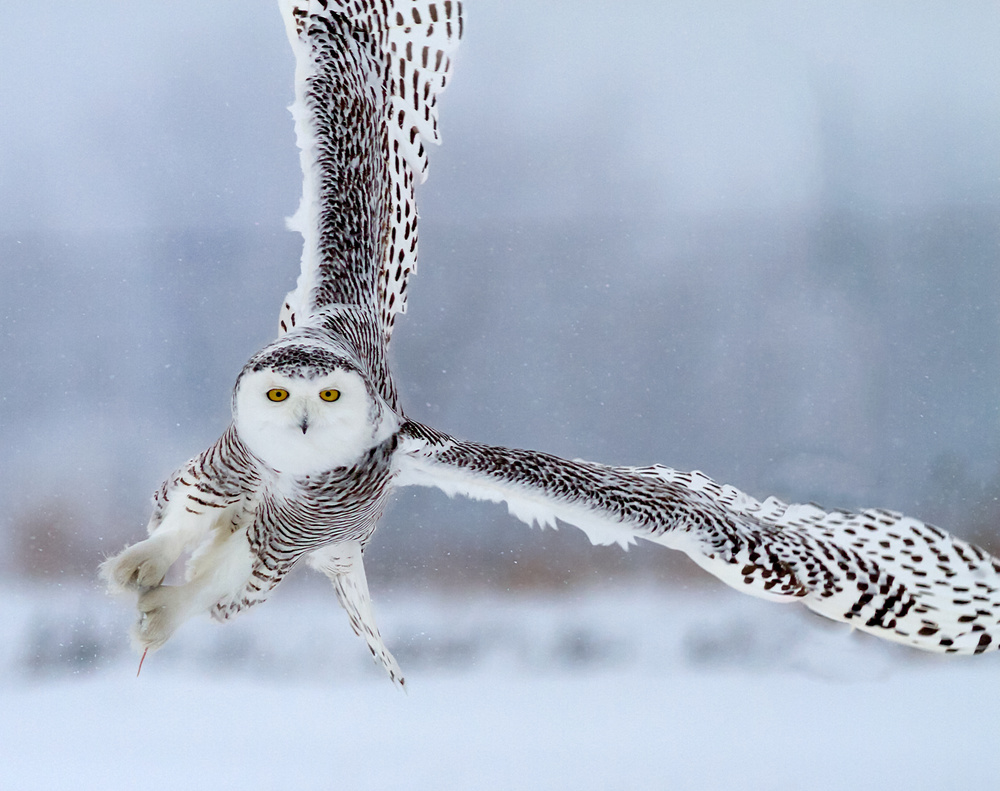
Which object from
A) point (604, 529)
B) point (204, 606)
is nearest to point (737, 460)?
point (604, 529)

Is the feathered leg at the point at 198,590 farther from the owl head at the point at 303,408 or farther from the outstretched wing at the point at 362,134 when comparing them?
the outstretched wing at the point at 362,134

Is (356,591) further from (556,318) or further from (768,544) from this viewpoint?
(556,318)

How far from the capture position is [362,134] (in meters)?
1.41

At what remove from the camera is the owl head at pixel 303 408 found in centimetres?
100

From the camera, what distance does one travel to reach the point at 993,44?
2645mm

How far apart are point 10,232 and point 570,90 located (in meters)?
1.79

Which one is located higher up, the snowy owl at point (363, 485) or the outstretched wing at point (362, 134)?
the outstretched wing at point (362, 134)

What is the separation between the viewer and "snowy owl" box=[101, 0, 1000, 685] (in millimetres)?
1081

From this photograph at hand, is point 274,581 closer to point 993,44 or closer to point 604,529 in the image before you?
point 604,529

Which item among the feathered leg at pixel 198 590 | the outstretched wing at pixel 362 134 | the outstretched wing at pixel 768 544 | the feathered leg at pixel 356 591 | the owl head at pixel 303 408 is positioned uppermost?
the outstretched wing at pixel 362 134

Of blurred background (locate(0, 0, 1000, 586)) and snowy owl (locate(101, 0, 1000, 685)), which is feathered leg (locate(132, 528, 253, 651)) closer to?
snowy owl (locate(101, 0, 1000, 685))

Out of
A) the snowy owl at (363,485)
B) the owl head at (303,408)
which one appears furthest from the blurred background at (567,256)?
the owl head at (303,408)

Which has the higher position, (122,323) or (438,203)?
(438,203)

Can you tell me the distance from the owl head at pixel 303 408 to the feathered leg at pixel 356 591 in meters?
0.43
